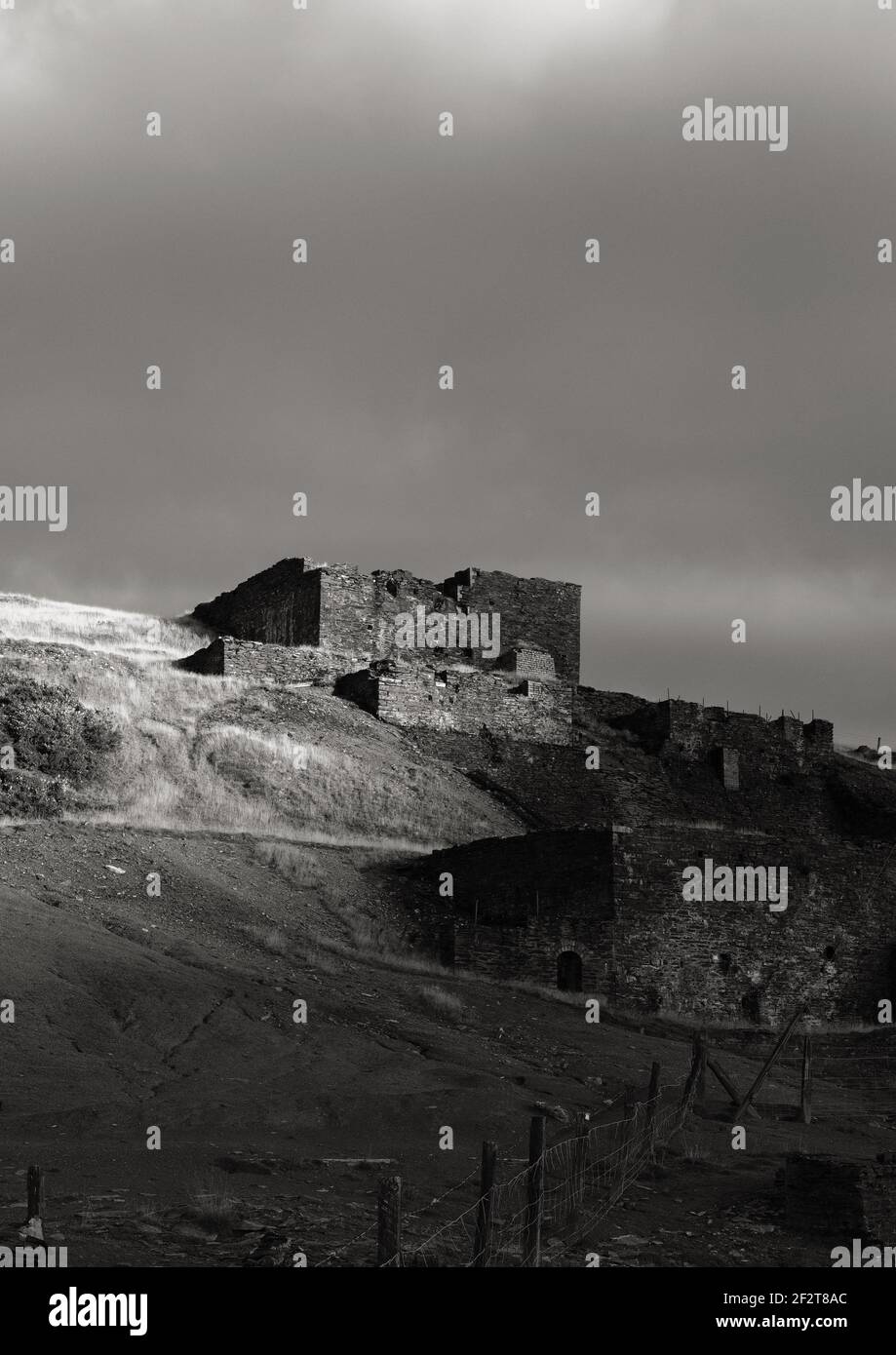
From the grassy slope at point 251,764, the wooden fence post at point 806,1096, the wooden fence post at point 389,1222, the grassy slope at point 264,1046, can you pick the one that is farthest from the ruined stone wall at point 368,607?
the wooden fence post at point 389,1222

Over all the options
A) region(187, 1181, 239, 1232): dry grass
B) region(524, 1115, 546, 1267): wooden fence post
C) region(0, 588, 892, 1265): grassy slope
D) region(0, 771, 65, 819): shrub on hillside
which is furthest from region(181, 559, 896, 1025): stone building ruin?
region(524, 1115, 546, 1267): wooden fence post

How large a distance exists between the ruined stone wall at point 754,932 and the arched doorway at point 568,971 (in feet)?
2.63

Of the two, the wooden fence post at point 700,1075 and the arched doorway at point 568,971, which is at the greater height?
the arched doorway at point 568,971

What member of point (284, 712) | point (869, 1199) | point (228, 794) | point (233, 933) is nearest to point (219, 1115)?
point (869, 1199)

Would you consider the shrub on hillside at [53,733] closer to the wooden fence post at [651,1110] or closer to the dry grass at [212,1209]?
the wooden fence post at [651,1110]

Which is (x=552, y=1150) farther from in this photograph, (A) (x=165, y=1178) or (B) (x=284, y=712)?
(B) (x=284, y=712)

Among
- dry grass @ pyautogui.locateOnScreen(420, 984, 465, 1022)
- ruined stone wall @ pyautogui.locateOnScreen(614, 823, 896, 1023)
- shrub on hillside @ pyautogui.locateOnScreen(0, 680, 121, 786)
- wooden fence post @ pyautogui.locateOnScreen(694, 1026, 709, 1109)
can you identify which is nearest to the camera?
wooden fence post @ pyautogui.locateOnScreen(694, 1026, 709, 1109)

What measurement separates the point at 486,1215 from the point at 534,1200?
1.21 m

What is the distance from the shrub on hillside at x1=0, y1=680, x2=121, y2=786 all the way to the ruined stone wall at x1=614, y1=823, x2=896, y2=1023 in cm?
1160

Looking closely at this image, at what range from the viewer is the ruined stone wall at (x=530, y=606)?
49.8 m

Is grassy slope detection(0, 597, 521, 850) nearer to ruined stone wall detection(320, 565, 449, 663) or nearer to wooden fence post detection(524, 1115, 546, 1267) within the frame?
ruined stone wall detection(320, 565, 449, 663)

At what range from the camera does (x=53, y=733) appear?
32.2 metres

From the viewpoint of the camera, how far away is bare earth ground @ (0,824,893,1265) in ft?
41.8

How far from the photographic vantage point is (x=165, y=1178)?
13.5 metres
